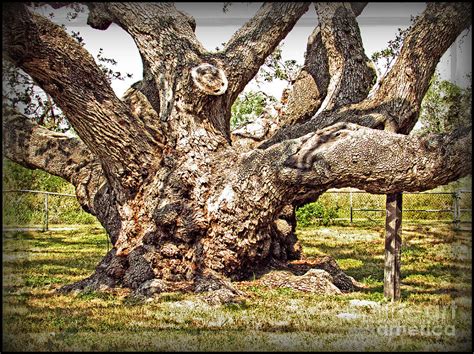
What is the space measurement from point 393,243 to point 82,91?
4.17m

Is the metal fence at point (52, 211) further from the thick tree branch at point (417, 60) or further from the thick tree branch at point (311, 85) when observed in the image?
the thick tree branch at point (417, 60)

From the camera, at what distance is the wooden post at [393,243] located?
7199 mm

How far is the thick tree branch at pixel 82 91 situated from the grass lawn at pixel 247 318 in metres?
1.69

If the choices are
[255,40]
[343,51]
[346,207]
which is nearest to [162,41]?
[255,40]

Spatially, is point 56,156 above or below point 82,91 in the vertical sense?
below

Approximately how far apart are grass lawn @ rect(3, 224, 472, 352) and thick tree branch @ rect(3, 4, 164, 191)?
66.5 inches

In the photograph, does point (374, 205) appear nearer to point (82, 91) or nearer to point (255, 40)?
point (255, 40)

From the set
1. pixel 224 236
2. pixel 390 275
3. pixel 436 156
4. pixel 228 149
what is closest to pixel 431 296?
pixel 390 275

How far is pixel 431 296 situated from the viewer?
25.5 ft

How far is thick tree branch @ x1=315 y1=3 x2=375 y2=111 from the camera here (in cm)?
986

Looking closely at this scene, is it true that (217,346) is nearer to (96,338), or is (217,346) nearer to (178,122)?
(96,338)

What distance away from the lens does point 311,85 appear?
1088cm

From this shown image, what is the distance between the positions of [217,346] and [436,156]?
3.45m

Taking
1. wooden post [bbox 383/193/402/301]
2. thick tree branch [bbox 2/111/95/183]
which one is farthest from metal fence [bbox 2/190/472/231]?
wooden post [bbox 383/193/402/301]
